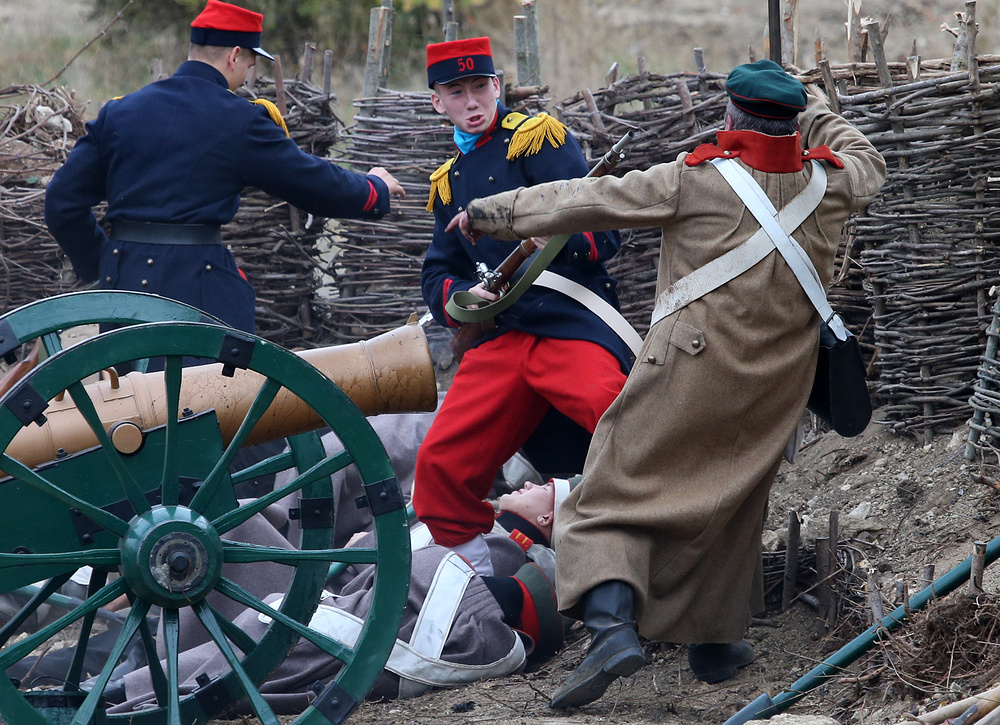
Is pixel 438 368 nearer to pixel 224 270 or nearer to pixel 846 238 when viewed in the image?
pixel 224 270

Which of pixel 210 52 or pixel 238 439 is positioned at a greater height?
pixel 210 52

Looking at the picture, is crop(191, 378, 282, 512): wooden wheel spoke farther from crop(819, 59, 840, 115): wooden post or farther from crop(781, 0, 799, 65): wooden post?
crop(781, 0, 799, 65): wooden post

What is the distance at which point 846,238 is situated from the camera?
4695mm

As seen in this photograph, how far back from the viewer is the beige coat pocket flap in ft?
10.7

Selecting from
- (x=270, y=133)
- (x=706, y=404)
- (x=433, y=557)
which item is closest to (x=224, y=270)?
(x=270, y=133)

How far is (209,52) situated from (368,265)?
228 cm

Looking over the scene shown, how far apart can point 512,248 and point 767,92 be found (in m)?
1.18

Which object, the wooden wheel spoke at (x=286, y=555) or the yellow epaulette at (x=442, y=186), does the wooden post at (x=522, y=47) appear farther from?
the wooden wheel spoke at (x=286, y=555)

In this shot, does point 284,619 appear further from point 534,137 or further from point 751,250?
point 534,137

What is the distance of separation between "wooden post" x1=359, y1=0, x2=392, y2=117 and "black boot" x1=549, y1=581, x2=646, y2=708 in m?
4.41

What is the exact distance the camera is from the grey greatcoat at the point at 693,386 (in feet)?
10.6

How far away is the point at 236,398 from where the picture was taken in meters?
3.07

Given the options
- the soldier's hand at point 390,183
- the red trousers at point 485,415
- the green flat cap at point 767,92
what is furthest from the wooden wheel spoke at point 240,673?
the soldier's hand at point 390,183

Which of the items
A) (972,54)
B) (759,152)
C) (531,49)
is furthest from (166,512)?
(531,49)
